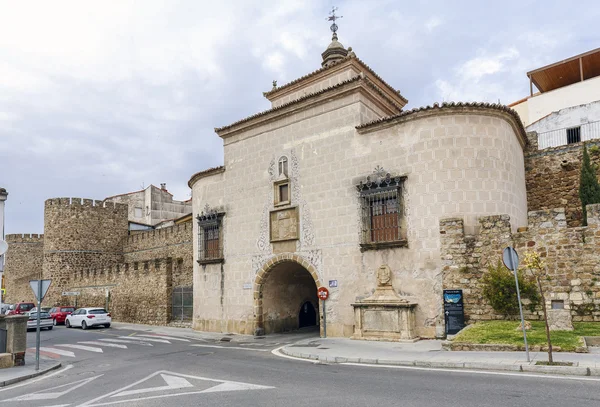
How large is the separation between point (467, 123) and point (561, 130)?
12.3 m

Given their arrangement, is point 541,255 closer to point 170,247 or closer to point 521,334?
point 521,334

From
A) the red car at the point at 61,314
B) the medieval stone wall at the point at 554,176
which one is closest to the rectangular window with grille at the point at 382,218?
the medieval stone wall at the point at 554,176

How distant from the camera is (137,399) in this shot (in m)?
8.09

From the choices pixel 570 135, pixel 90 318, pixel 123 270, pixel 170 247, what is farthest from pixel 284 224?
pixel 170 247

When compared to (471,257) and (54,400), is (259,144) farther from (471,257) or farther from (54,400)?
(54,400)

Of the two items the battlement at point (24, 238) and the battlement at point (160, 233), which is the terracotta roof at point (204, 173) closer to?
the battlement at point (160, 233)

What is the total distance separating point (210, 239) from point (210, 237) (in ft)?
0.30

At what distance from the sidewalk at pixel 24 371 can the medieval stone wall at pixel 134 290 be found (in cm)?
1376

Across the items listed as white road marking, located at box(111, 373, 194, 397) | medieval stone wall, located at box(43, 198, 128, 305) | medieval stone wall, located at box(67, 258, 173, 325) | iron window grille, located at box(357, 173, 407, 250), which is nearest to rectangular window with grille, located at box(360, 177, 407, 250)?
iron window grille, located at box(357, 173, 407, 250)

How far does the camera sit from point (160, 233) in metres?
36.8

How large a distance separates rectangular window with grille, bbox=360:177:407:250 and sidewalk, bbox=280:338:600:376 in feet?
11.0

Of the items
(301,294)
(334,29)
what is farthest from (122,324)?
(334,29)

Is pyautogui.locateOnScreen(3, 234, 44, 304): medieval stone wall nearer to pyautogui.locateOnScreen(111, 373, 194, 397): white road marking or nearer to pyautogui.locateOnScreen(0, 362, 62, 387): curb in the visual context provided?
pyautogui.locateOnScreen(0, 362, 62, 387): curb

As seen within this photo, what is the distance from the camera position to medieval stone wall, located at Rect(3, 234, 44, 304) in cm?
4678
